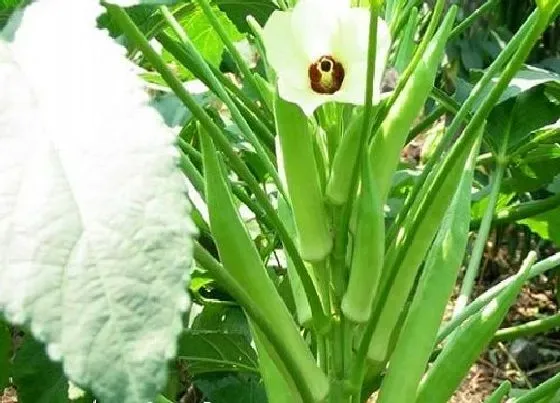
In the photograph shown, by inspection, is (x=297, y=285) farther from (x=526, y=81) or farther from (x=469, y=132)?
(x=526, y=81)

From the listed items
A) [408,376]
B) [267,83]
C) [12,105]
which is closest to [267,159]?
[267,83]

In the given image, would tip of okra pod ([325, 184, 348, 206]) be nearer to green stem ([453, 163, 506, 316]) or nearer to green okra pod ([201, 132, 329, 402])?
green okra pod ([201, 132, 329, 402])

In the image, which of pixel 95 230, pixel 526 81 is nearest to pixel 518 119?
pixel 526 81

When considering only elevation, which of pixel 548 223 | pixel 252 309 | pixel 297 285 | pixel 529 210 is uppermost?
pixel 252 309

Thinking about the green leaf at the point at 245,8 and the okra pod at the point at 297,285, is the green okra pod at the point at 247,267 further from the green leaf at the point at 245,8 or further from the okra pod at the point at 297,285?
the green leaf at the point at 245,8

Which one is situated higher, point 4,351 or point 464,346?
point 4,351

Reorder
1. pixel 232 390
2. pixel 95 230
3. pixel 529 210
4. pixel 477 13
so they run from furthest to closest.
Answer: pixel 232 390 → pixel 529 210 → pixel 477 13 → pixel 95 230

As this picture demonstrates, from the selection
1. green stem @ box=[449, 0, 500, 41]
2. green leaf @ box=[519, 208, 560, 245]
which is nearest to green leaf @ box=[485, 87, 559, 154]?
green leaf @ box=[519, 208, 560, 245]

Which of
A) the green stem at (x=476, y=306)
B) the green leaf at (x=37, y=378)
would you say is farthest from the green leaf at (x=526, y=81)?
the green leaf at (x=37, y=378)
